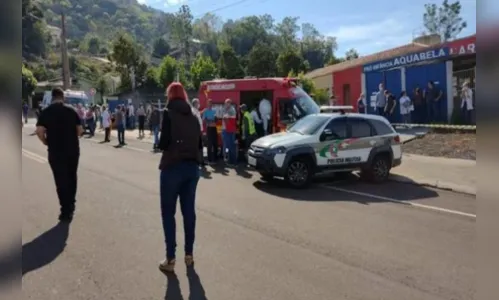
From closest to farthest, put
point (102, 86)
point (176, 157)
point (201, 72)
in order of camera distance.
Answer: point (176, 157) → point (201, 72) → point (102, 86)

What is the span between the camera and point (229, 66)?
6075cm

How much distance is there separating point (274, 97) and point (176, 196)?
10.0 m

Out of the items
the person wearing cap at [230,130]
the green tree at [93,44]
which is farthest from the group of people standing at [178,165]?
the green tree at [93,44]

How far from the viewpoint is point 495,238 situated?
38.1 inches

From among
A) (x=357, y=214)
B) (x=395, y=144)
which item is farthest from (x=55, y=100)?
(x=395, y=144)

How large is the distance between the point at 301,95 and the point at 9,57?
1440cm

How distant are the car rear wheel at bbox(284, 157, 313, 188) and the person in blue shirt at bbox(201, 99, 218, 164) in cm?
438

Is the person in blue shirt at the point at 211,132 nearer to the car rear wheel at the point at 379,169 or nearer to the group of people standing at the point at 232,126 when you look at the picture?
the group of people standing at the point at 232,126

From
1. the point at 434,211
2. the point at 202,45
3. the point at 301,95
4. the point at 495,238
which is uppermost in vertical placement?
the point at 202,45

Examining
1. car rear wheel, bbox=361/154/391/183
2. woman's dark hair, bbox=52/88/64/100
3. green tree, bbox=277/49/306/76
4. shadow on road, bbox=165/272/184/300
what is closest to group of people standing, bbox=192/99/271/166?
car rear wheel, bbox=361/154/391/183

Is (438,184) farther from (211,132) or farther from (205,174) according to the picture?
(211,132)

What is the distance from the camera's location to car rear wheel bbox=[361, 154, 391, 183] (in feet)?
39.3

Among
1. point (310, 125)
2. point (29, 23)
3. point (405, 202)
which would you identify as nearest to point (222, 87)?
point (310, 125)

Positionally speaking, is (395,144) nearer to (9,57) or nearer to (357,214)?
(357,214)
